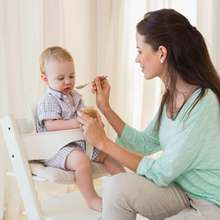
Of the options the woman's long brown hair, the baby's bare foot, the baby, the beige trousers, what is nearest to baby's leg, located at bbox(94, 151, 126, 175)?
the baby

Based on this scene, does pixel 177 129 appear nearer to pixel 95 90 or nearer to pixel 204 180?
pixel 204 180

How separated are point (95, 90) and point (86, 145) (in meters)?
0.29

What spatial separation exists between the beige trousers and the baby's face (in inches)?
20.9

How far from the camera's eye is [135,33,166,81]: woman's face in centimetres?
146

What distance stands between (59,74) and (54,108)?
0.16 meters

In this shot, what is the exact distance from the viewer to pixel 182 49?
1.40 metres

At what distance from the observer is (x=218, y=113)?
1354 millimetres

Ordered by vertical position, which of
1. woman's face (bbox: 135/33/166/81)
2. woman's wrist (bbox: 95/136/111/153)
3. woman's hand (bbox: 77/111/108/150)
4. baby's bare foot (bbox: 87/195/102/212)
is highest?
woman's face (bbox: 135/33/166/81)

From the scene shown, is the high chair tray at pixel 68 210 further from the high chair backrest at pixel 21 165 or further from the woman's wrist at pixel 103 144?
the woman's wrist at pixel 103 144

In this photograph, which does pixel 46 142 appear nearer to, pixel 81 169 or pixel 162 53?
pixel 81 169

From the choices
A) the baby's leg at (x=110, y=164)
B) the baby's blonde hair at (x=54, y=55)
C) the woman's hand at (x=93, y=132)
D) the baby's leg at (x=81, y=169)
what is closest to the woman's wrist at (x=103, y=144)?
the woman's hand at (x=93, y=132)

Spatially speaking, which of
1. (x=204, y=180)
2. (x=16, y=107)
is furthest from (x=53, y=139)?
(x=16, y=107)

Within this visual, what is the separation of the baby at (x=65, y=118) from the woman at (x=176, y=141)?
0.12 metres

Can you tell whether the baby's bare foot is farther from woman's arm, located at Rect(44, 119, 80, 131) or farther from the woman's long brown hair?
the woman's long brown hair
